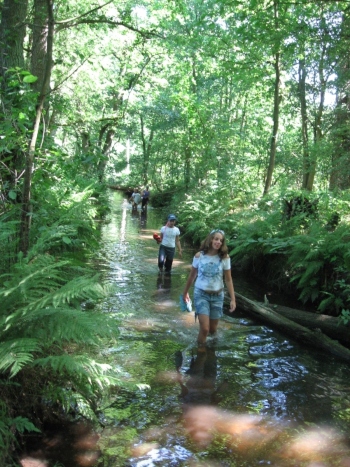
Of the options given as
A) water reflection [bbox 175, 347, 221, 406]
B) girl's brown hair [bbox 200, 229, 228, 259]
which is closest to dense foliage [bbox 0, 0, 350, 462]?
water reflection [bbox 175, 347, 221, 406]

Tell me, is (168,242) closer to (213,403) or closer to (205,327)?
(205,327)

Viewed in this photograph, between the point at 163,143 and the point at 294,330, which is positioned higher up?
the point at 163,143

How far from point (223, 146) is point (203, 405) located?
1988cm

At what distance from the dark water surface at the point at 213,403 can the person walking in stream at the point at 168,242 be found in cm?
319

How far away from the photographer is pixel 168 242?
11.6 meters

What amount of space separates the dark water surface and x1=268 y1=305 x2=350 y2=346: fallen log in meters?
0.58

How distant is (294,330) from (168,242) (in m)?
5.05

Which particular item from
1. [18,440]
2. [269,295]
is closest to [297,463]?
[18,440]

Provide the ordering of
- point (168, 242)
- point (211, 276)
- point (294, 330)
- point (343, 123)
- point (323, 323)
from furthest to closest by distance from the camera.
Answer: point (343, 123) < point (168, 242) < point (323, 323) < point (294, 330) < point (211, 276)

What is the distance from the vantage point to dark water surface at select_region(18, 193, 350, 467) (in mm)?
3920

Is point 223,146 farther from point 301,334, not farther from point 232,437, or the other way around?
point 232,437

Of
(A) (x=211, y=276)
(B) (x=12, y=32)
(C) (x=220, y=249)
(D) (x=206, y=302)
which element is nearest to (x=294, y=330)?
(D) (x=206, y=302)

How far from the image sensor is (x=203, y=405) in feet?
16.1

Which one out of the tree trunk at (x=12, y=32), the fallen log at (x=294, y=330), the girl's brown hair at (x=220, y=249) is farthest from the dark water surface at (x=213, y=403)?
the tree trunk at (x=12, y=32)
